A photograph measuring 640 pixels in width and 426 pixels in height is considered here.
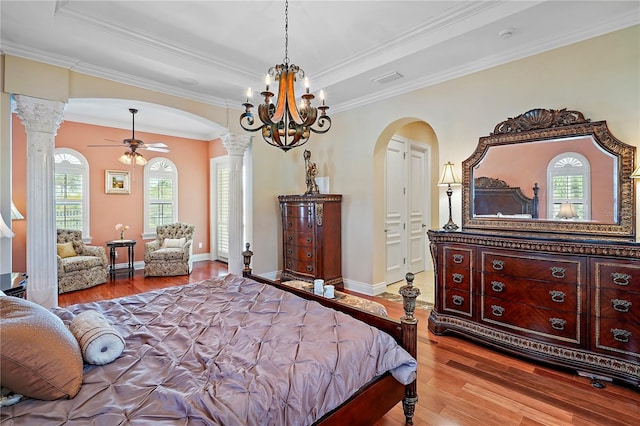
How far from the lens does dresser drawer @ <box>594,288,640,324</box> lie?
87.2 inches

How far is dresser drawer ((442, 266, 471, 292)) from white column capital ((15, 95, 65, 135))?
4.46m

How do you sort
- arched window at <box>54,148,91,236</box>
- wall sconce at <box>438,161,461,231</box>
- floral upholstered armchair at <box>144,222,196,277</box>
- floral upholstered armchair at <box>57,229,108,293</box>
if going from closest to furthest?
wall sconce at <box>438,161,461,231</box>
floral upholstered armchair at <box>57,229,108,293</box>
arched window at <box>54,148,91,236</box>
floral upholstered armchair at <box>144,222,196,277</box>

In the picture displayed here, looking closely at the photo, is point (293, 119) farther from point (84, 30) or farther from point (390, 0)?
point (84, 30)

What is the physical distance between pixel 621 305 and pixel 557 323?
0.43 metres

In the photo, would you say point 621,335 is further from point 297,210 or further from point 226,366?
point 297,210

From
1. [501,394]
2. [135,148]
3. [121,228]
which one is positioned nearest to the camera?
[501,394]

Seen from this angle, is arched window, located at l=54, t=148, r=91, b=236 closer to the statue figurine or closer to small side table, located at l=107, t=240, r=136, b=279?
small side table, located at l=107, t=240, r=136, b=279

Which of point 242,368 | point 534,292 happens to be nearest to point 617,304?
point 534,292

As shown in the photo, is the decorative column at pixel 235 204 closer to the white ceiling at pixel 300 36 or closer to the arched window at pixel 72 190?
the white ceiling at pixel 300 36

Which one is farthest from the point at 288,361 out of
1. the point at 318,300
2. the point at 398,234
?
the point at 398,234

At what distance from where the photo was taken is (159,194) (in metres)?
6.67

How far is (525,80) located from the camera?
3055 millimetres

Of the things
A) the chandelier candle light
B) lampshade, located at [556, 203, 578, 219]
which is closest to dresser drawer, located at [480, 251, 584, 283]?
lampshade, located at [556, 203, 578, 219]

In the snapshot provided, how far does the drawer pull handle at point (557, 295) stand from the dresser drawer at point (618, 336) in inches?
9.5
